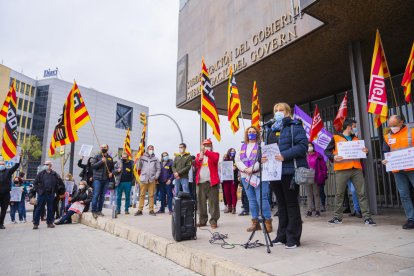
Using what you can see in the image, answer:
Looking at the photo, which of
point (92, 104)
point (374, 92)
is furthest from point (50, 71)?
point (374, 92)

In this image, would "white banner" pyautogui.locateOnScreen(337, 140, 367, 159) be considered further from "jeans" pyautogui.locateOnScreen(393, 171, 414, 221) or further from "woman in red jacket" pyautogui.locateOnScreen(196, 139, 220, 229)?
"woman in red jacket" pyautogui.locateOnScreen(196, 139, 220, 229)

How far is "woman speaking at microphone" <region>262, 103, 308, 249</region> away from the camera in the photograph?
3.89 m

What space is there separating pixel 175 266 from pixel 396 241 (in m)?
3.09

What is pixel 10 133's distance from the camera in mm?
9445

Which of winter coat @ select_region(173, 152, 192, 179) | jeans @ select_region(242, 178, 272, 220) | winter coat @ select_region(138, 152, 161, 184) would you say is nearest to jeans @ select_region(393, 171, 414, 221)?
jeans @ select_region(242, 178, 272, 220)

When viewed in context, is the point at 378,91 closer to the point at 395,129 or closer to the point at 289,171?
the point at 395,129

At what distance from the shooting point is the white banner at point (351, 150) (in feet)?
18.7

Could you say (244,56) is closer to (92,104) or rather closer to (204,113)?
(204,113)

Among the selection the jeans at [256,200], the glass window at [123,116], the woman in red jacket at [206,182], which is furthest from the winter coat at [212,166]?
the glass window at [123,116]

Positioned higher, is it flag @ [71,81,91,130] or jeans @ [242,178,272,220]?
flag @ [71,81,91,130]

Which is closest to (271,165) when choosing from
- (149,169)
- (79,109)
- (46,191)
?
(149,169)

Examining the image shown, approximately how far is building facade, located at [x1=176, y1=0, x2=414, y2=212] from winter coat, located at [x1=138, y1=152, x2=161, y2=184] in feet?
12.3

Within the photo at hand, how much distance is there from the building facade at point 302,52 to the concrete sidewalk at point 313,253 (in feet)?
9.58

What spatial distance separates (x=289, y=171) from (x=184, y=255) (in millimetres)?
1875
